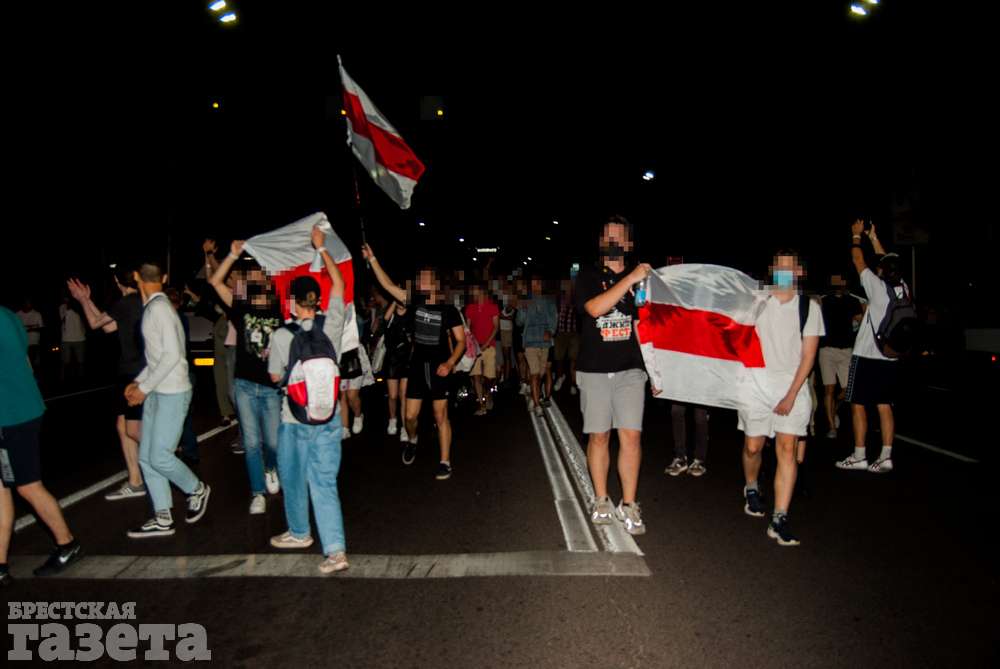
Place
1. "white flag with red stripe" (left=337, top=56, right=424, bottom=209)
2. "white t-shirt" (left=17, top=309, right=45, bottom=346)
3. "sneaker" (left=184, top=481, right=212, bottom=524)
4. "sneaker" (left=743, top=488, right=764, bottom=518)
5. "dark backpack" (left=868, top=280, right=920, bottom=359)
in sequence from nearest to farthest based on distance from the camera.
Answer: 1. "sneaker" (left=184, top=481, right=212, bottom=524)
2. "sneaker" (left=743, top=488, right=764, bottom=518)
3. "dark backpack" (left=868, top=280, right=920, bottom=359)
4. "white flag with red stripe" (left=337, top=56, right=424, bottom=209)
5. "white t-shirt" (left=17, top=309, right=45, bottom=346)

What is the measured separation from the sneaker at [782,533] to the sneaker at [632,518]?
0.92 meters

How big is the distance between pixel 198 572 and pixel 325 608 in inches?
43.7

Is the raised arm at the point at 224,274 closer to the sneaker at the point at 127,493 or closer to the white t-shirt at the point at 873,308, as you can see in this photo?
the sneaker at the point at 127,493

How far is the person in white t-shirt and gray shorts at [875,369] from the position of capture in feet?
24.1

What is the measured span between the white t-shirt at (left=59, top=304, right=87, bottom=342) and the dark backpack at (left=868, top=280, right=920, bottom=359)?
1720cm

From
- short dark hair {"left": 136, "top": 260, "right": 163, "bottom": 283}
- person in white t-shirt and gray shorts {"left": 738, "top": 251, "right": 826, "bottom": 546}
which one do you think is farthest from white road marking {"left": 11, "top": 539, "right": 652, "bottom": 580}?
short dark hair {"left": 136, "top": 260, "right": 163, "bottom": 283}

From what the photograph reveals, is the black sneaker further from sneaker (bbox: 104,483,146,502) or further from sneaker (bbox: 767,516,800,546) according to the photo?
sneaker (bbox: 767,516,800,546)

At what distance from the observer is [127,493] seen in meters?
6.86

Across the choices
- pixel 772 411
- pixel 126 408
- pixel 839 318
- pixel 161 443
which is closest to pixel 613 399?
pixel 772 411

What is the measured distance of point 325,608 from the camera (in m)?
4.26

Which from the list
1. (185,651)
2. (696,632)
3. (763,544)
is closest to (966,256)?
(763,544)

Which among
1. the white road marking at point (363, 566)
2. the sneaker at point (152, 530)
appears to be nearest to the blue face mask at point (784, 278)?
the white road marking at point (363, 566)

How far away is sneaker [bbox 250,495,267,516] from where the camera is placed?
6180 mm

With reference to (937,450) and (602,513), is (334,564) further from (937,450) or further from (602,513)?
(937,450)
